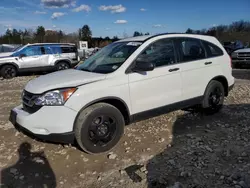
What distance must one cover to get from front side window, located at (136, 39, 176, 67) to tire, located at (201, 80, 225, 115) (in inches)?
47.2

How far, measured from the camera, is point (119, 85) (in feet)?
13.6

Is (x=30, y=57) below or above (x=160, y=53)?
above

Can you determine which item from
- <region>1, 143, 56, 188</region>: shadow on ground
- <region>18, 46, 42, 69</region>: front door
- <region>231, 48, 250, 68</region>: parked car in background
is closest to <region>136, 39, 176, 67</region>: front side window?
<region>1, 143, 56, 188</region>: shadow on ground

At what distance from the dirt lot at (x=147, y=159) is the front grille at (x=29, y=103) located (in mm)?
728

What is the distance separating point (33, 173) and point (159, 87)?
95.5 inches

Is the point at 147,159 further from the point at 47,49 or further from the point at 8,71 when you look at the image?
the point at 47,49

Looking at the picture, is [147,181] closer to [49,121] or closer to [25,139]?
[49,121]

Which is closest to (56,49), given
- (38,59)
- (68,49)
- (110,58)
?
(68,49)

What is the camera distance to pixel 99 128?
13.3 feet

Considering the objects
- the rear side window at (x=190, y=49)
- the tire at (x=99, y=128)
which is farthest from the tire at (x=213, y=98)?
the tire at (x=99, y=128)

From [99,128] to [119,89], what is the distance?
0.68 metres

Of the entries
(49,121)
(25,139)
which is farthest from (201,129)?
(25,139)

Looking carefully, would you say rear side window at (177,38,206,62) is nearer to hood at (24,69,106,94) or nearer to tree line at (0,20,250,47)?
hood at (24,69,106,94)

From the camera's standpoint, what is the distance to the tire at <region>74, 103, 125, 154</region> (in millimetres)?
3848
